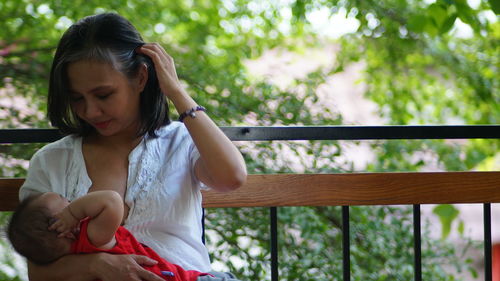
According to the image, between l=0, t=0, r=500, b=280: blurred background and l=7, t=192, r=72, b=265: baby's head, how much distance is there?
119 cm

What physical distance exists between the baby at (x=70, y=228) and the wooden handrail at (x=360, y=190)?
37 cm

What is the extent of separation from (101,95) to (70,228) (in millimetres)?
340

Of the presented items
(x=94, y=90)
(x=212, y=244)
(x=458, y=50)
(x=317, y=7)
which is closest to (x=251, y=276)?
(x=212, y=244)

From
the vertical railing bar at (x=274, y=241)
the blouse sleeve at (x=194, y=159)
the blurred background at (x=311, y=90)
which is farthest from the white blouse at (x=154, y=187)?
the blurred background at (x=311, y=90)

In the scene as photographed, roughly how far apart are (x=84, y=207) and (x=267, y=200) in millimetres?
593

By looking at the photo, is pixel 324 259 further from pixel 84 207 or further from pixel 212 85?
pixel 84 207

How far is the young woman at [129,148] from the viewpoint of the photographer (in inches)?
60.0

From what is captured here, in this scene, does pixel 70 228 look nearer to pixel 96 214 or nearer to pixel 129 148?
pixel 96 214

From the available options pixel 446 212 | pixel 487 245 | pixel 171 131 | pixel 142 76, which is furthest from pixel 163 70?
pixel 446 212

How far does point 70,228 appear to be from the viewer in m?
1.37

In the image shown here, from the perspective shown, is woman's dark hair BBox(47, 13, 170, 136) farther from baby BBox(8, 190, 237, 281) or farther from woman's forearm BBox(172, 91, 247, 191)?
baby BBox(8, 190, 237, 281)

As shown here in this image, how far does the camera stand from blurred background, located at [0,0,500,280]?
8.89 feet

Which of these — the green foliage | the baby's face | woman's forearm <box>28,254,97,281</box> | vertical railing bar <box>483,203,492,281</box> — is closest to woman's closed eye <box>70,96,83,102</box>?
the baby's face

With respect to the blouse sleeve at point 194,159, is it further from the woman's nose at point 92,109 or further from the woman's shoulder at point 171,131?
the woman's nose at point 92,109
